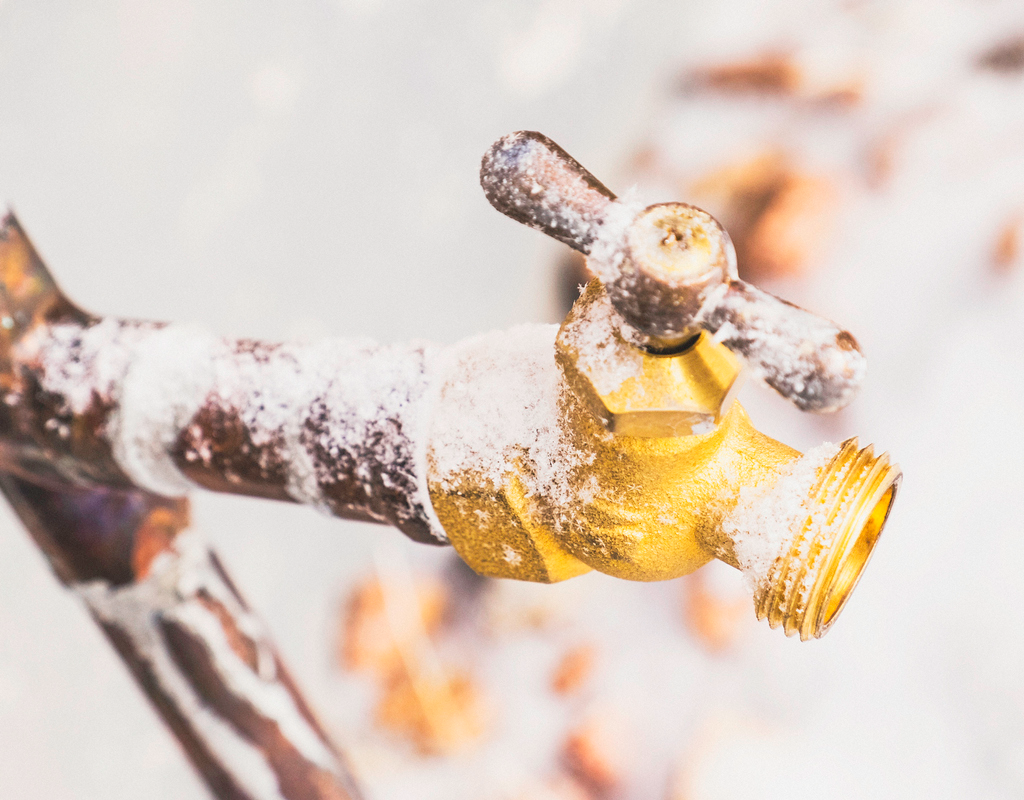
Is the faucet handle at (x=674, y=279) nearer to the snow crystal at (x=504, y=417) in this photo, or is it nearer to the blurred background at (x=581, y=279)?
the snow crystal at (x=504, y=417)

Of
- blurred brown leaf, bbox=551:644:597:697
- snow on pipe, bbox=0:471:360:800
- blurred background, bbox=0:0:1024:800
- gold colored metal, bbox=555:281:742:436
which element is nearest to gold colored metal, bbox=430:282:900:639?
gold colored metal, bbox=555:281:742:436

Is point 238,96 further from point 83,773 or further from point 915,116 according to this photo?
point 915,116

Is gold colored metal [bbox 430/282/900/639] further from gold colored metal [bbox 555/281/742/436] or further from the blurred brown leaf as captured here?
the blurred brown leaf

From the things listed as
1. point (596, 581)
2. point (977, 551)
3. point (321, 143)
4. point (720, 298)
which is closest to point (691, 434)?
point (720, 298)

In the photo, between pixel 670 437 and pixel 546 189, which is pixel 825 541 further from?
pixel 546 189

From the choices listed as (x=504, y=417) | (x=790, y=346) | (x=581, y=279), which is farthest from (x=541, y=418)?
(x=581, y=279)

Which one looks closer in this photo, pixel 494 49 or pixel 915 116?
pixel 494 49
